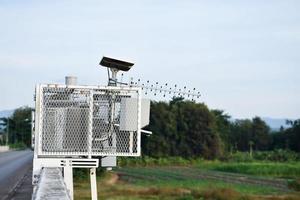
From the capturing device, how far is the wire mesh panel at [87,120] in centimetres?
971

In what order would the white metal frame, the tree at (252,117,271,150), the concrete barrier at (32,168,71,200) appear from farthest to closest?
the tree at (252,117,271,150), the white metal frame, the concrete barrier at (32,168,71,200)

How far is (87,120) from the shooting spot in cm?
974

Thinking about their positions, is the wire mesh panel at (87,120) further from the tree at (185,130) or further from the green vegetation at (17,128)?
the green vegetation at (17,128)

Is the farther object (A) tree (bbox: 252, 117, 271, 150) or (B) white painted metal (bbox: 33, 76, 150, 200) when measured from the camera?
(A) tree (bbox: 252, 117, 271, 150)

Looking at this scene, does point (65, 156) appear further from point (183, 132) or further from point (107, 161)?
point (183, 132)

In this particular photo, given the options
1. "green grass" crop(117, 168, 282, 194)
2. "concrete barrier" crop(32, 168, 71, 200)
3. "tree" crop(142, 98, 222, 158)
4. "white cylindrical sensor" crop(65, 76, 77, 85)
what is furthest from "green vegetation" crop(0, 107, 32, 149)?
"concrete barrier" crop(32, 168, 71, 200)

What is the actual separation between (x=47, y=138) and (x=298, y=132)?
8231 centimetres

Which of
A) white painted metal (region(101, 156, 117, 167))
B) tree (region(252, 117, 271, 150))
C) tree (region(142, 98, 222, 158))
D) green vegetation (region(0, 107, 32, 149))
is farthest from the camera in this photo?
green vegetation (region(0, 107, 32, 149))

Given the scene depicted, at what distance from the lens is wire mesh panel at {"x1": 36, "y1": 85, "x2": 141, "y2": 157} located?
382 inches

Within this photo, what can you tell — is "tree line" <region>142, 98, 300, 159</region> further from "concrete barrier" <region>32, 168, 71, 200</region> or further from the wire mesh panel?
"concrete barrier" <region>32, 168, 71, 200</region>

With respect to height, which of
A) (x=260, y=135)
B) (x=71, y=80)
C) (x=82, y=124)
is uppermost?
(x=71, y=80)

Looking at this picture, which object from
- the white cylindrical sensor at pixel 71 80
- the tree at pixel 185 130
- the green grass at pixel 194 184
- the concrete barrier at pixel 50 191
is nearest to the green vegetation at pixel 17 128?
the tree at pixel 185 130

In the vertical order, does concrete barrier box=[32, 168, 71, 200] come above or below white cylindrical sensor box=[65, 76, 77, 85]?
below

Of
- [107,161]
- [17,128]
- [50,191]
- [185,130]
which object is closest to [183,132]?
[185,130]
